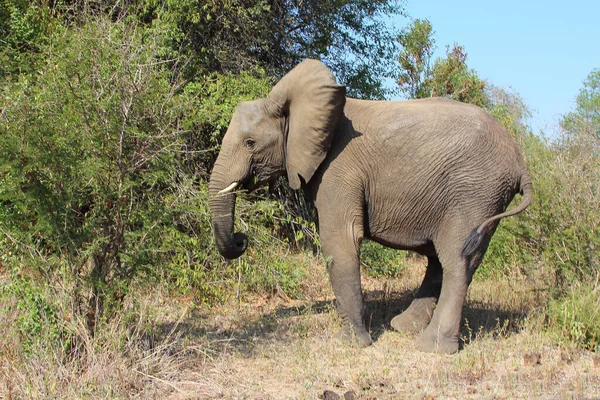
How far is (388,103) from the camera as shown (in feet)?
24.1

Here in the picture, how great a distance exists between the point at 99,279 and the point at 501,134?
13.5ft

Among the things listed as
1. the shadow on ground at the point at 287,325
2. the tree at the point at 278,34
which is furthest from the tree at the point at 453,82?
the shadow on ground at the point at 287,325

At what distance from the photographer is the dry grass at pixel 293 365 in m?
5.09

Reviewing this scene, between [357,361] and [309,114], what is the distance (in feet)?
8.16

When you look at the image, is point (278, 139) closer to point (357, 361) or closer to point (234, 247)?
point (234, 247)

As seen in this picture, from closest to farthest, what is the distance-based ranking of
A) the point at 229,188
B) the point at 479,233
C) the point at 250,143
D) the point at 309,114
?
1. the point at 479,233
2. the point at 309,114
3. the point at 229,188
4. the point at 250,143

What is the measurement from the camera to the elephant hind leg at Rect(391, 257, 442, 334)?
7.49m

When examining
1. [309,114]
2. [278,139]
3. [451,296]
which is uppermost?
[309,114]

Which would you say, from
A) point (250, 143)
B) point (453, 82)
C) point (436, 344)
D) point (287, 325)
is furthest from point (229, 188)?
point (453, 82)

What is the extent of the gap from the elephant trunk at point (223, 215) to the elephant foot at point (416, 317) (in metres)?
2.00

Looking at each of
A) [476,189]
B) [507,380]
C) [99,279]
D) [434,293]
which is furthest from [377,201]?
[99,279]

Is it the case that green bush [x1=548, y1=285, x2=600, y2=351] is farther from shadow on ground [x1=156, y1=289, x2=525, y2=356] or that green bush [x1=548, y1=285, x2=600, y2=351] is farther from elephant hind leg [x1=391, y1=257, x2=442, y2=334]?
elephant hind leg [x1=391, y1=257, x2=442, y2=334]

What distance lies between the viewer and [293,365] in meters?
6.04

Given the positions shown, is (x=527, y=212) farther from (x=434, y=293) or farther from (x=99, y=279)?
(x=99, y=279)
